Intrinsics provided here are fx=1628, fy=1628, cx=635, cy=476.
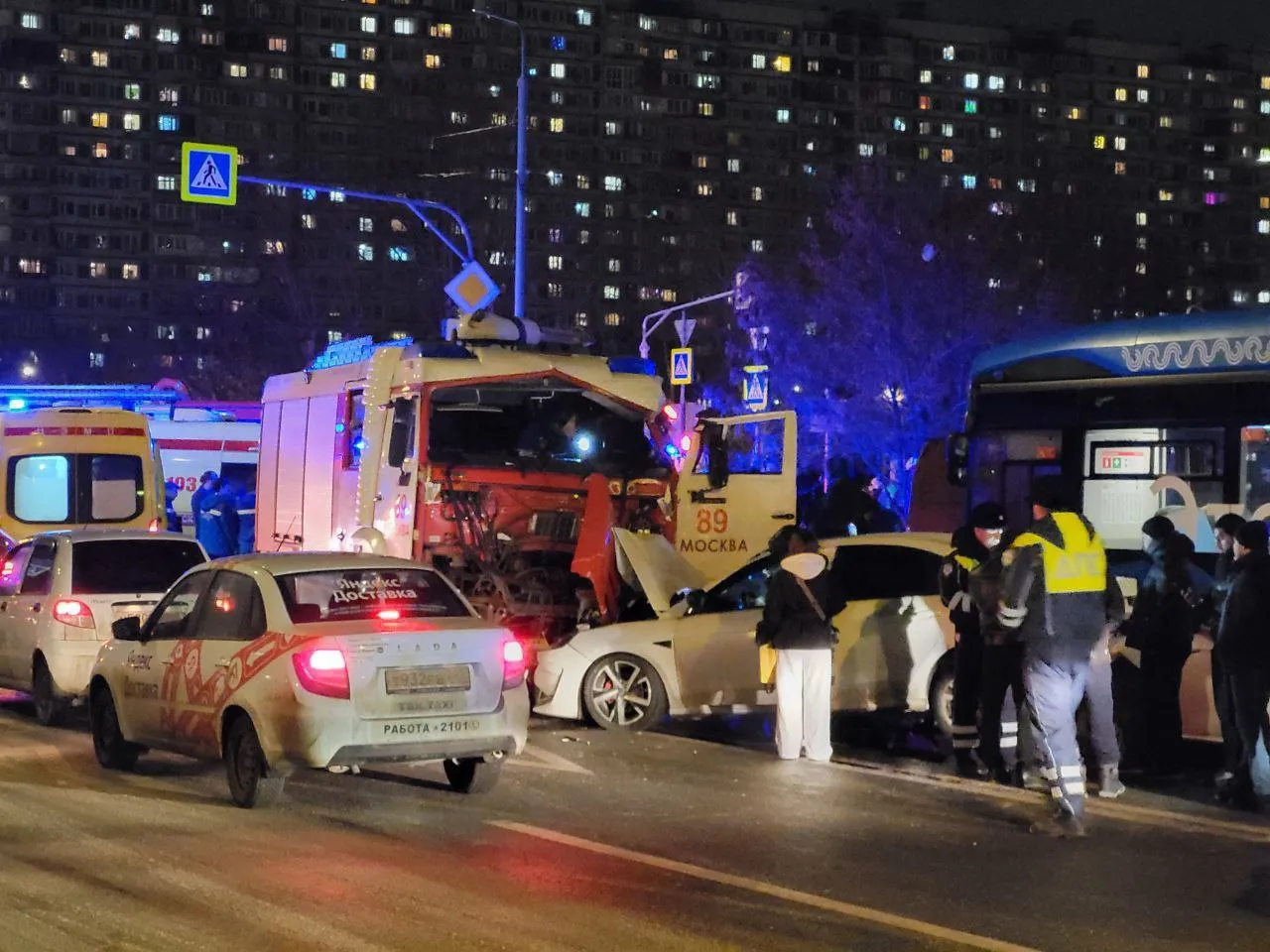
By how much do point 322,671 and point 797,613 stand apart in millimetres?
3719

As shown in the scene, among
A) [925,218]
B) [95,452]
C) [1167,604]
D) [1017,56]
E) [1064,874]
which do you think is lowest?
[1064,874]

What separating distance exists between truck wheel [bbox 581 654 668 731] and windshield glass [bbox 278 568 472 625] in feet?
10.3

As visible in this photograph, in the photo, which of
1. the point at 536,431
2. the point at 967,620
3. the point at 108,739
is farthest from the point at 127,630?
the point at 967,620

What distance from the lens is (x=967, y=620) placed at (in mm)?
10852

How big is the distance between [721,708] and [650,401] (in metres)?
3.53

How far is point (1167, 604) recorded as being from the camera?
34.2 feet

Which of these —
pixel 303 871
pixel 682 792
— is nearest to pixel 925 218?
pixel 682 792

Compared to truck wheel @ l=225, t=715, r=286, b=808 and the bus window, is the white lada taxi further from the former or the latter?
the bus window

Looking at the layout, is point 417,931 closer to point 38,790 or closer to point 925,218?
point 38,790

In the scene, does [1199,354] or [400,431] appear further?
[400,431]

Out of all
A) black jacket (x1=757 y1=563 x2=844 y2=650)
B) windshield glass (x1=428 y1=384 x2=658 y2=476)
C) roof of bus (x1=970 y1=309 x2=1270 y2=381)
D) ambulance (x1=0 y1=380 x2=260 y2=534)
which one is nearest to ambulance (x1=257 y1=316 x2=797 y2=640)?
windshield glass (x1=428 y1=384 x2=658 y2=476)

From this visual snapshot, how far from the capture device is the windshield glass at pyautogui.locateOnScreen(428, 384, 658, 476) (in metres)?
14.1

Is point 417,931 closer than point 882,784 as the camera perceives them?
Yes

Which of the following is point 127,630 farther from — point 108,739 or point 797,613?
Answer: point 797,613
